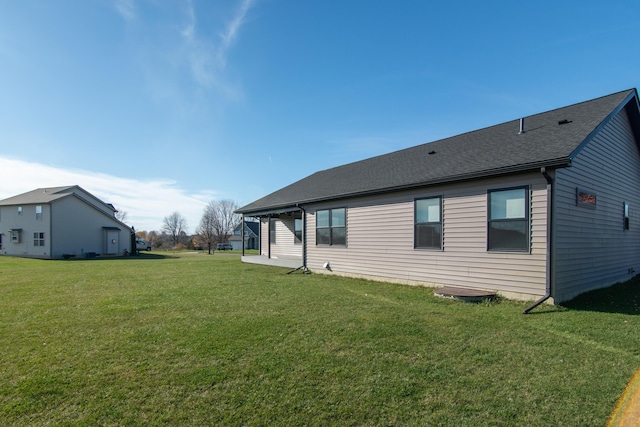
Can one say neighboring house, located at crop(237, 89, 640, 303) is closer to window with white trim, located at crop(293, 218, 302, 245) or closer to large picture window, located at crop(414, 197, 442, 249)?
large picture window, located at crop(414, 197, 442, 249)

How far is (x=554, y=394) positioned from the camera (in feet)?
10.4

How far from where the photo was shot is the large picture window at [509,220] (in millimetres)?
7270

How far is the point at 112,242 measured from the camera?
3191 cm

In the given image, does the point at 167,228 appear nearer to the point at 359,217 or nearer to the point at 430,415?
the point at 359,217

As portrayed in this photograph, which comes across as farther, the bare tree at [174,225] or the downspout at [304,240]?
the bare tree at [174,225]

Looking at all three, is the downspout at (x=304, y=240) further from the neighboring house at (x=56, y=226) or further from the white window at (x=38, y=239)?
the white window at (x=38, y=239)

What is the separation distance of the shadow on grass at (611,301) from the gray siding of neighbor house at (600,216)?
0.65 feet

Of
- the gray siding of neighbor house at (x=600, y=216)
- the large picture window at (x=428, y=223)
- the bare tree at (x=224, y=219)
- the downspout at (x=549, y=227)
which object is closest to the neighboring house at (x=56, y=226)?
the large picture window at (x=428, y=223)

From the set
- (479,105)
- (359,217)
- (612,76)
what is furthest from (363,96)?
(612,76)

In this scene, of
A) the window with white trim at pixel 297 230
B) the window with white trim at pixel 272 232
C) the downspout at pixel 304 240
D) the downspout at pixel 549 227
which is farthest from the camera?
the window with white trim at pixel 272 232

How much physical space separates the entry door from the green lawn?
28070mm

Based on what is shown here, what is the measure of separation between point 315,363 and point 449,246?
6.05 meters

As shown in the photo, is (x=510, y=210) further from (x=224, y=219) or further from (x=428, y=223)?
(x=224, y=219)

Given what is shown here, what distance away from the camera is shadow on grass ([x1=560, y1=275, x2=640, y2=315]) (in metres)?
6.62
